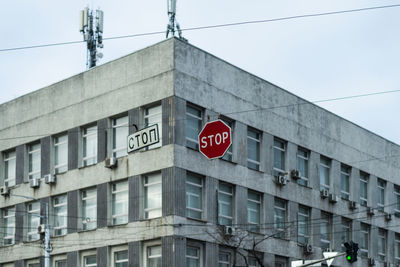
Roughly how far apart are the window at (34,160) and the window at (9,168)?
1387 mm

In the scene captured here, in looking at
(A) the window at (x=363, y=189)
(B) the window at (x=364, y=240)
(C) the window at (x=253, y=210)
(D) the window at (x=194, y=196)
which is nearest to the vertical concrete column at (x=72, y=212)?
(D) the window at (x=194, y=196)

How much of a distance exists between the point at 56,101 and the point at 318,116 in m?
13.8

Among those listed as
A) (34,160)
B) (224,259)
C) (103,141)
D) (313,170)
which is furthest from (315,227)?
(34,160)

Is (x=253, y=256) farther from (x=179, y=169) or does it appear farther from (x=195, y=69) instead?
(x=195, y=69)

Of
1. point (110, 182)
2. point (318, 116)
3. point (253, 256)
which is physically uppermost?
point (318, 116)

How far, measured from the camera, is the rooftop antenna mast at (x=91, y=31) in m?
49.2

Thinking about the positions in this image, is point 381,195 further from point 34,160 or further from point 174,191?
point 34,160

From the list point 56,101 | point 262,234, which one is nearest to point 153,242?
point 262,234

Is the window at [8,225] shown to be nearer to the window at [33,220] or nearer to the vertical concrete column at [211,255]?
the window at [33,220]

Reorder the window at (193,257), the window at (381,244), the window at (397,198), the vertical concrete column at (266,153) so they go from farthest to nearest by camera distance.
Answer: the window at (397,198) → the window at (381,244) → the vertical concrete column at (266,153) → the window at (193,257)

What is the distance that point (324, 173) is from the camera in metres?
47.9

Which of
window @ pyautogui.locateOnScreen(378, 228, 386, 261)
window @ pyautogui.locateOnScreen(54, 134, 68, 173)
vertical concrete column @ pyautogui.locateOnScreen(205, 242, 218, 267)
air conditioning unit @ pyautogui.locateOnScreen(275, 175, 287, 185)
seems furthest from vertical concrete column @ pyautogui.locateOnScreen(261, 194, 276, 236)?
window @ pyautogui.locateOnScreen(378, 228, 386, 261)

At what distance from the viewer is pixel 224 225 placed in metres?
39.8

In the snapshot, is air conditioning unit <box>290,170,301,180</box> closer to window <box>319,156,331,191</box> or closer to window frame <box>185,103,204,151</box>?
window <box>319,156,331,191</box>
